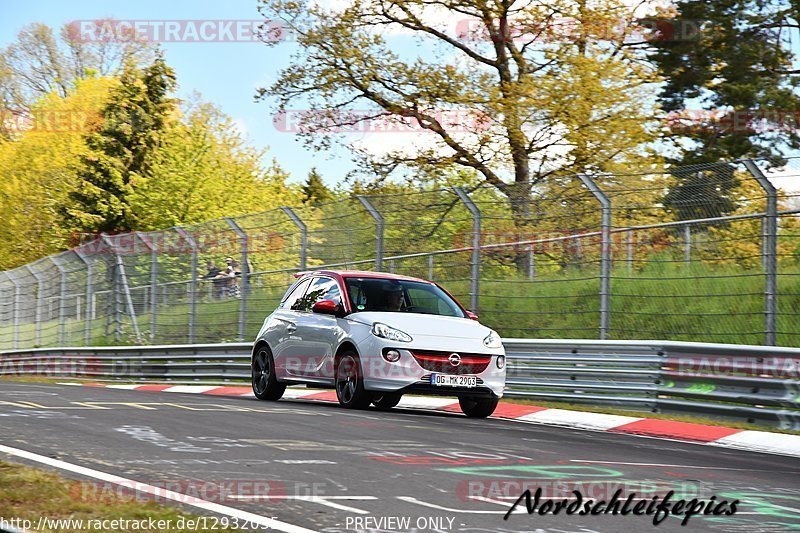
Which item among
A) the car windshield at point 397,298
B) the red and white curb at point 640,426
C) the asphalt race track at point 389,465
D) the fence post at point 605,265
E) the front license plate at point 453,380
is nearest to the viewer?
the asphalt race track at point 389,465

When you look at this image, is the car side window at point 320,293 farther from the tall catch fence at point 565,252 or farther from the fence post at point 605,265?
the fence post at point 605,265

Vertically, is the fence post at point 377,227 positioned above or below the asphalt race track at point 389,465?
above

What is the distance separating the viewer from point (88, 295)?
3181 cm

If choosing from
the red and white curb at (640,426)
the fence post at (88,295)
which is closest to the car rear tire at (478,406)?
the red and white curb at (640,426)

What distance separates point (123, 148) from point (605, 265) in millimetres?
50494

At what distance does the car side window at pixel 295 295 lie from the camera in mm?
15609

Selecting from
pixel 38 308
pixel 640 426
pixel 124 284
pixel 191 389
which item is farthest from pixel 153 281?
pixel 640 426

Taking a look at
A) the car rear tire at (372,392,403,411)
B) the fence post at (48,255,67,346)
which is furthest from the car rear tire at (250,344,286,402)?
the fence post at (48,255,67,346)

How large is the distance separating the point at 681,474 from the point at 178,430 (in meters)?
4.15

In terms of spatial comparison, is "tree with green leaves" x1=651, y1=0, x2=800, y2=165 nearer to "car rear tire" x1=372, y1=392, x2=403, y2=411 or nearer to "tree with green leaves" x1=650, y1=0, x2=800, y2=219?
"tree with green leaves" x1=650, y1=0, x2=800, y2=219

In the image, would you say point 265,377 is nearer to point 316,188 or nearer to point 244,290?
point 244,290

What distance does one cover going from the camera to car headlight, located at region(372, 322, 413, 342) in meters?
13.4

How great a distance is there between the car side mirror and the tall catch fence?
367 cm

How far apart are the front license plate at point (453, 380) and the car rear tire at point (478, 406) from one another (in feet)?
1.90
